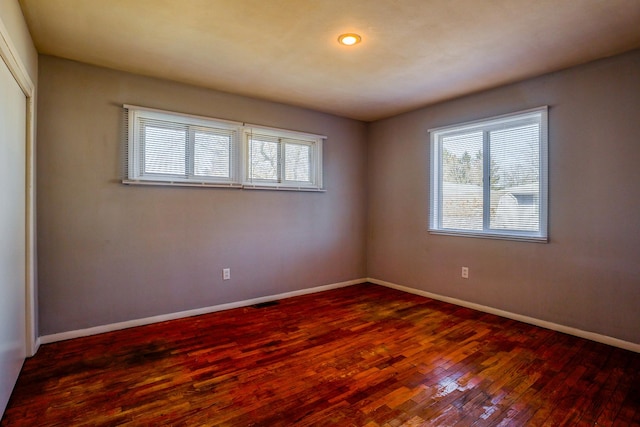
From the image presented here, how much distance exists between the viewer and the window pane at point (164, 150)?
3229 mm

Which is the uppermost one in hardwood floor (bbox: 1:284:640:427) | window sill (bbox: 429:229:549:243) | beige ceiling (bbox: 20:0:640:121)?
beige ceiling (bbox: 20:0:640:121)

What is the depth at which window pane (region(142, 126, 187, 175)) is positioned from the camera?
3229mm

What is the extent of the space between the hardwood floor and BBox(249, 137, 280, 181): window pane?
1.69 m

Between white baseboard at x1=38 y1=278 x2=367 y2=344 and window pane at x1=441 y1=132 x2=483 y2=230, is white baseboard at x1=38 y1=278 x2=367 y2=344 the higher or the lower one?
the lower one

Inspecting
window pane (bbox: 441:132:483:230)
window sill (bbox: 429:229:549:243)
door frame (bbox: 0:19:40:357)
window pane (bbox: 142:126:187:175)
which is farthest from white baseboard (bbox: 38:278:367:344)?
window pane (bbox: 441:132:483:230)

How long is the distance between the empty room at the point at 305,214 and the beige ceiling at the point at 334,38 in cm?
2

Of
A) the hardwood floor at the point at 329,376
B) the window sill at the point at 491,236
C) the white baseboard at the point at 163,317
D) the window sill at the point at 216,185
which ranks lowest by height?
the hardwood floor at the point at 329,376

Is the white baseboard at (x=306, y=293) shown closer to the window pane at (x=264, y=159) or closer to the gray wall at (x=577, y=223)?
the gray wall at (x=577, y=223)

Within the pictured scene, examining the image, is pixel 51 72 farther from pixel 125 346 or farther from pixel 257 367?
pixel 257 367

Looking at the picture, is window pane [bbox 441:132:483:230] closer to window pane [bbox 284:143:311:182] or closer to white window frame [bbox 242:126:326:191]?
white window frame [bbox 242:126:326:191]

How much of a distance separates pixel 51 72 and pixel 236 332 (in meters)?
2.74

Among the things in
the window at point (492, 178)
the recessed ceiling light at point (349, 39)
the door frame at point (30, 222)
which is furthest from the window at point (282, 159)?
the door frame at point (30, 222)

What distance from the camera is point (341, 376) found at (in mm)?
2270

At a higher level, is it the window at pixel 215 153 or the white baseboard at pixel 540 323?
the window at pixel 215 153
